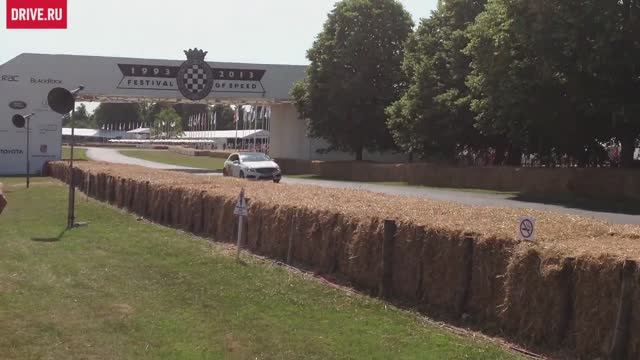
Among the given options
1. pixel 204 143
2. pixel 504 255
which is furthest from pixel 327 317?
pixel 204 143

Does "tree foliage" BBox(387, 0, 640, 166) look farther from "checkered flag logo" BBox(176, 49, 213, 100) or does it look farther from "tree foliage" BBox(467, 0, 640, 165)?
"checkered flag logo" BBox(176, 49, 213, 100)

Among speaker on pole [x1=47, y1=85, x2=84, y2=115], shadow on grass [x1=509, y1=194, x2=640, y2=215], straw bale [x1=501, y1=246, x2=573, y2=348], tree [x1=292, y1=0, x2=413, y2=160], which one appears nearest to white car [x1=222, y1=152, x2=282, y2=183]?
shadow on grass [x1=509, y1=194, x2=640, y2=215]

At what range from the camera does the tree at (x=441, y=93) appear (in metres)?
35.3

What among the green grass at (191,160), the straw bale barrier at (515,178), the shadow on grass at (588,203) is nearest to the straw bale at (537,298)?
the shadow on grass at (588,203)

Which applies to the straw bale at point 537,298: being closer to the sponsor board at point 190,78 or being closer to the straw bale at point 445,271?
the straw bale at point 445,271

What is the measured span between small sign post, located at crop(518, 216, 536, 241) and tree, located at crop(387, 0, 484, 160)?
27634 mm

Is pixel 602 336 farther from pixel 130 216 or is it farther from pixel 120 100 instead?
pixel 120 100

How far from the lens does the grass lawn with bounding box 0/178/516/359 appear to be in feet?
20.8

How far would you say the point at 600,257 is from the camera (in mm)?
5770

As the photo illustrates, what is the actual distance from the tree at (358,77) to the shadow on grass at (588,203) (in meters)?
20.2

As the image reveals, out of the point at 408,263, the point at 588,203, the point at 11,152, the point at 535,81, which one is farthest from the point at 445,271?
the point at 11,152

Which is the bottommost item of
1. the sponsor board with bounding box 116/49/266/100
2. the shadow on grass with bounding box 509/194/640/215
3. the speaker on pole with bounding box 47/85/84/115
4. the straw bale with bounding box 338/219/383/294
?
the shadow on grass with bounding box 509/194/640/215

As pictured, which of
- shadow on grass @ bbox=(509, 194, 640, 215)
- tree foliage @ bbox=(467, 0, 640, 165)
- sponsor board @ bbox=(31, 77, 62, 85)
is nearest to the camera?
shadow on grass @ bbox=(509, 194, 640, 215)

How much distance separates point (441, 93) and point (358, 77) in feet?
31.5
